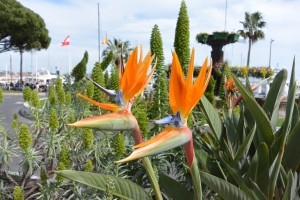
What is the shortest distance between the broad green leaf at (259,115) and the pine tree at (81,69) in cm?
215

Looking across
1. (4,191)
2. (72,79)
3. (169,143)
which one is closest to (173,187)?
(169,143)

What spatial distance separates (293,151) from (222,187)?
435 millimetres

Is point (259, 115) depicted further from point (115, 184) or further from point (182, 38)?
point (182, 38)

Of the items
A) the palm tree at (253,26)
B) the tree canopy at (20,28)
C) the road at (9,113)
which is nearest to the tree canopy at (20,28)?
the tree canopy at (20,28)

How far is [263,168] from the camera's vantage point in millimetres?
1436

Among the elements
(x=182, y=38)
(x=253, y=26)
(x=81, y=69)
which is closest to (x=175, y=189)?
(x=182, y=38)

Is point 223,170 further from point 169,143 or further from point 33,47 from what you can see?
point 33,47

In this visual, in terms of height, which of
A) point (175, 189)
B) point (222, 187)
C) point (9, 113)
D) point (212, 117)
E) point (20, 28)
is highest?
point (20, 28)

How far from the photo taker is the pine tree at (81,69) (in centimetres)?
350

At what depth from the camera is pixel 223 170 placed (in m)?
1.97

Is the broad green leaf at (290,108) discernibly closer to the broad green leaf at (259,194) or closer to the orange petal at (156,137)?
the broad green leaf at (259,194)

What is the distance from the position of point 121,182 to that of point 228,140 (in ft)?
2.42

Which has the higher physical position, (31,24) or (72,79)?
(31,24)

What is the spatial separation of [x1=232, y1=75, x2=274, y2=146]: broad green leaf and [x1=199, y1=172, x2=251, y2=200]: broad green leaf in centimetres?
34
